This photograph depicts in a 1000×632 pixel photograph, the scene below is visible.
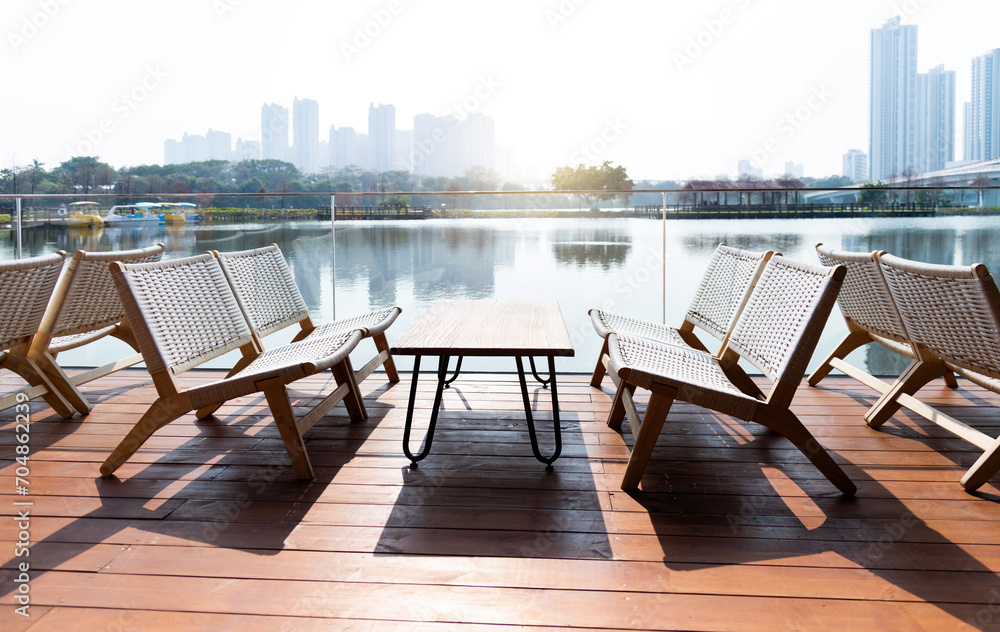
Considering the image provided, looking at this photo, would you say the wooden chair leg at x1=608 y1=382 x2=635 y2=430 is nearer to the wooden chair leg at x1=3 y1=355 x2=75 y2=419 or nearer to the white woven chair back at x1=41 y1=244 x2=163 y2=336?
the white woven chair back at x1=41 y1=244 x2=163 y2=336

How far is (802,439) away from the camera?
1.99 meters

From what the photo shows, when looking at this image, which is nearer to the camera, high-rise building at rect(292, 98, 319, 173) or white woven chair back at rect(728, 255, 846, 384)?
white woven chair back at rect(728, 255, 846, 384)

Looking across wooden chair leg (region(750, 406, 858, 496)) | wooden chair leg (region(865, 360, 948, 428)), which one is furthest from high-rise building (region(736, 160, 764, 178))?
wooden chair leg (region(750, 406, 858, 496))


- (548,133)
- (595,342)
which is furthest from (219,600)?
(548,133)

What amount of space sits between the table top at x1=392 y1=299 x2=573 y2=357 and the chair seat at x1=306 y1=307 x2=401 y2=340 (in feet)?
0.81

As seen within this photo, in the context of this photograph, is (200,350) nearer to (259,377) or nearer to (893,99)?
(259,377)

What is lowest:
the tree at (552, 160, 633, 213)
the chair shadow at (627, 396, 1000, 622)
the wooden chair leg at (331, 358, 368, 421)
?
the chair shadow at (627, 396, 1000, 622)

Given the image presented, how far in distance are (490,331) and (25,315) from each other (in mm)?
2059

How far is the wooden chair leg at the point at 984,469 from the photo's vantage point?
2039 millimetres

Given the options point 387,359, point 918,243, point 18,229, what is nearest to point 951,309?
point 918,243

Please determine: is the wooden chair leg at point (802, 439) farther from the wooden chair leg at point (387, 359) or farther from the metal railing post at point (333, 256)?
the metal railing post at point (333, 256)

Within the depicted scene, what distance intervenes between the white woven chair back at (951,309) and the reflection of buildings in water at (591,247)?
1.85 meters

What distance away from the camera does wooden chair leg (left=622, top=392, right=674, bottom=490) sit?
6.48 ft

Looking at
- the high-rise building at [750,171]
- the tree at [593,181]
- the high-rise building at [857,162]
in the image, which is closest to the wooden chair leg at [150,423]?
the tree at [593,181]
